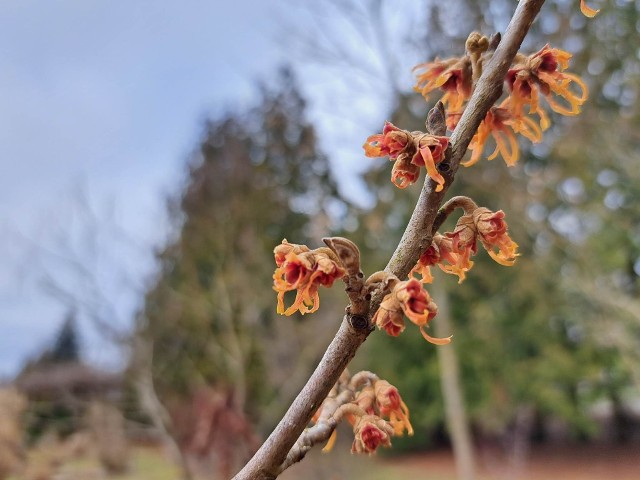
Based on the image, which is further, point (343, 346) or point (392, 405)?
point (392, 405)

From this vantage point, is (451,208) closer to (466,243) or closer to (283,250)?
(466,243)

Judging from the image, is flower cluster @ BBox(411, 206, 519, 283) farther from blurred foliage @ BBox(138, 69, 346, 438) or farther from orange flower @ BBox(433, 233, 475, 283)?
blurred foliage @ BBox(138, 69, 346, 438)

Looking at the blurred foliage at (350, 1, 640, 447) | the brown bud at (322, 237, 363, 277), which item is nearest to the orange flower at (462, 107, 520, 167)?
the brown bud at (322, 237, 363, 277)

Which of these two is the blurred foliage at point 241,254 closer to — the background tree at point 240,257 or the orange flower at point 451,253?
the background tree at point 240,257

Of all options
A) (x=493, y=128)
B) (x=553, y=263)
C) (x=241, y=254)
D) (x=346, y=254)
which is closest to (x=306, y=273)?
(x=346, y=254)

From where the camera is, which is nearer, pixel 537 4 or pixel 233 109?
pixel 537 4

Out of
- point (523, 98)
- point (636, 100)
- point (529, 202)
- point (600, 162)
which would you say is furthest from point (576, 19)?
point (523, 98)

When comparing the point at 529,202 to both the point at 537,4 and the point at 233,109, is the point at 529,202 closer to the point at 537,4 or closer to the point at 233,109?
the point at 233,109
